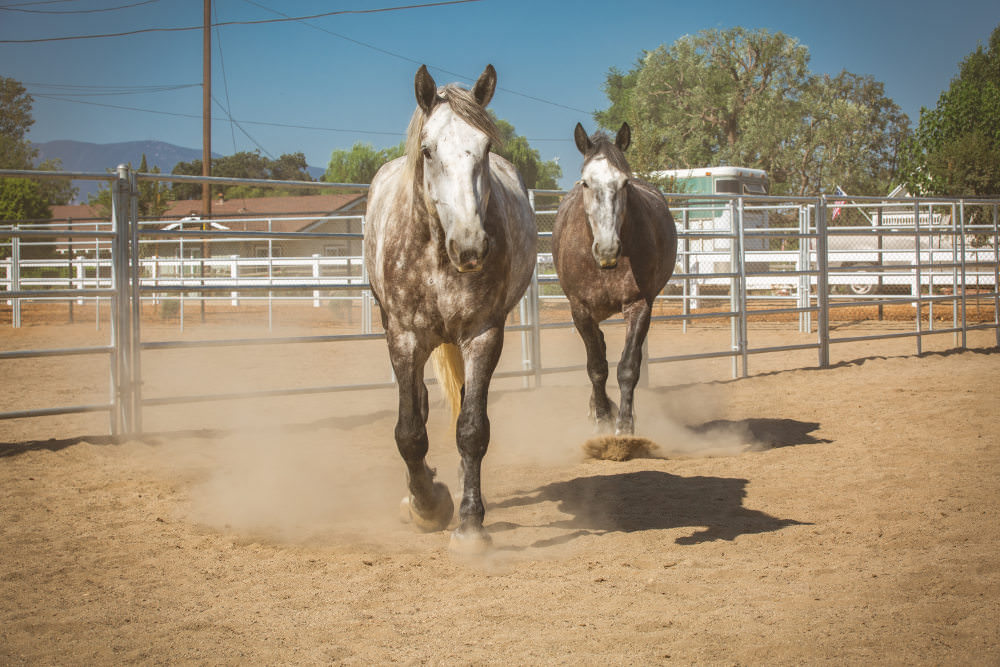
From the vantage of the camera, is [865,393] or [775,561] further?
[865,393]

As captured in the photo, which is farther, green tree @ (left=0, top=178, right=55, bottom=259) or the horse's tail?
green tree @ (left=0, top=178, right=55, bottom=259)

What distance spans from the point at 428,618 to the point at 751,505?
201 cm

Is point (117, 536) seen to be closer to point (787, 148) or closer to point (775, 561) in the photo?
point (775, 561)

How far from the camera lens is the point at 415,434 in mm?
3416

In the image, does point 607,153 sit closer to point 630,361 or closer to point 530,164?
point 630,361

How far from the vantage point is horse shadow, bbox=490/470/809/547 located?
3.49 m

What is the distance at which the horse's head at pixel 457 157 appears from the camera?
2.83m

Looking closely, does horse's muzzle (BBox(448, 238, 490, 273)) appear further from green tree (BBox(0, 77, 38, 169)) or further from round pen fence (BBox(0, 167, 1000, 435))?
green tree (BBox(0, 77, 38, 169))

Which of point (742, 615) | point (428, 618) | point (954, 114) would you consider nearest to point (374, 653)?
point (428, 618)

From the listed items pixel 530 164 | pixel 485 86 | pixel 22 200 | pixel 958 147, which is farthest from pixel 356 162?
pixel 485 86

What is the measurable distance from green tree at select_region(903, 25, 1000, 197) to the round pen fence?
60.0 inches

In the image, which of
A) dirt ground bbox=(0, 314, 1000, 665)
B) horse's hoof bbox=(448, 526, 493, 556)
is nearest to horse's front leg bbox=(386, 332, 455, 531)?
dirt ground bbox=(0, 314, 1000, 665)

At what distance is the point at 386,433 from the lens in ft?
19.6

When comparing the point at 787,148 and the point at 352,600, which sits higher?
the point at 787,148
